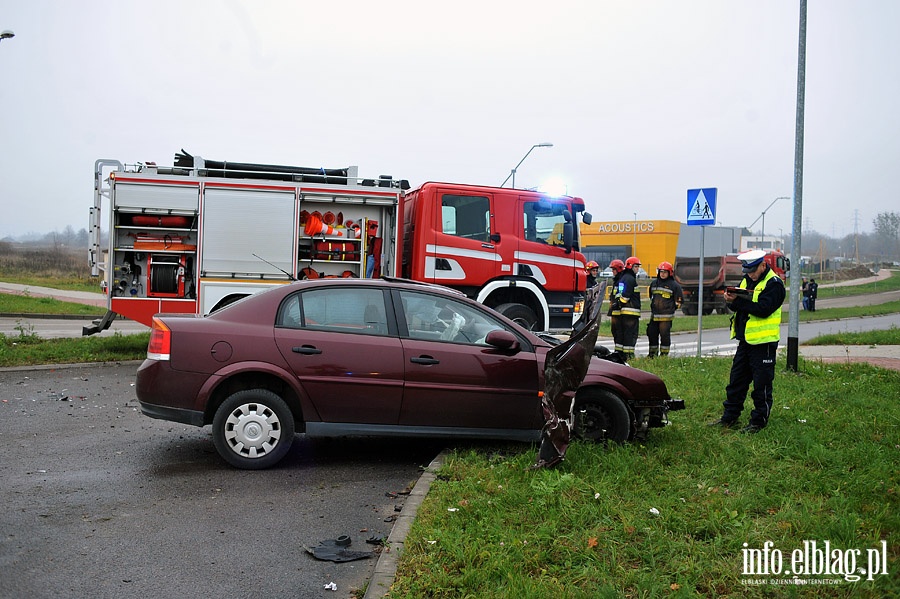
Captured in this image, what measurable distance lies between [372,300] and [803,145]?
7.84 m

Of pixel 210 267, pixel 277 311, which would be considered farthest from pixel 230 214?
pixel 277 311

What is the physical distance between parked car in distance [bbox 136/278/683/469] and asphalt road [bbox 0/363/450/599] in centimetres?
45

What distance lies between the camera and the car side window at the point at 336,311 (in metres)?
6.39

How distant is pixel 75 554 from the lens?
440 centimetres

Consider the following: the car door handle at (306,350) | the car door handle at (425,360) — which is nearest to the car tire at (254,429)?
the car door handle at (306,350)

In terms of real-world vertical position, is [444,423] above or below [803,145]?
below

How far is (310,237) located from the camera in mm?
12109

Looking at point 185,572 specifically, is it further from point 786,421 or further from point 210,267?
point 210,267

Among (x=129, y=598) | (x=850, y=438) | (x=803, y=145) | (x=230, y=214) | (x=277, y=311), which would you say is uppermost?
(x=803, y=145)

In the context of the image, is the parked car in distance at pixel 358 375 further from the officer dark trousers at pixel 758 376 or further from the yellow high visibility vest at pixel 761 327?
the yellow high visibility vest at pixel 761 327

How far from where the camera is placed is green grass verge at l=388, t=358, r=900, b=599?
12.6 ft

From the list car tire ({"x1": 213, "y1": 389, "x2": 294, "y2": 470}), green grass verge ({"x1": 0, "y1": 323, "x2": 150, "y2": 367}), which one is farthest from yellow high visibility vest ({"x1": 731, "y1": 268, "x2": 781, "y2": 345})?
green grass verge ({"x1": 0, "y1": 323, "x2": 150, "y2": 367})

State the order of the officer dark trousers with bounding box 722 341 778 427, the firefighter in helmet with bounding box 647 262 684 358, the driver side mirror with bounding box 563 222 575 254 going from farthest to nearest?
the firefighter in helmet with bounding box 647 262 684 358
the driver side mirror with bounding box 563 222 575 254
the officer dark trousers with bounding box 722 341 778 427

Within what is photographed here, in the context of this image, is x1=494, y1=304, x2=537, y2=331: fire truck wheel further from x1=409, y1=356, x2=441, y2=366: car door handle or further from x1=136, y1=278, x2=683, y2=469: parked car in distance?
x1=409, y1=356, x2=441, y2=366: car door handle
